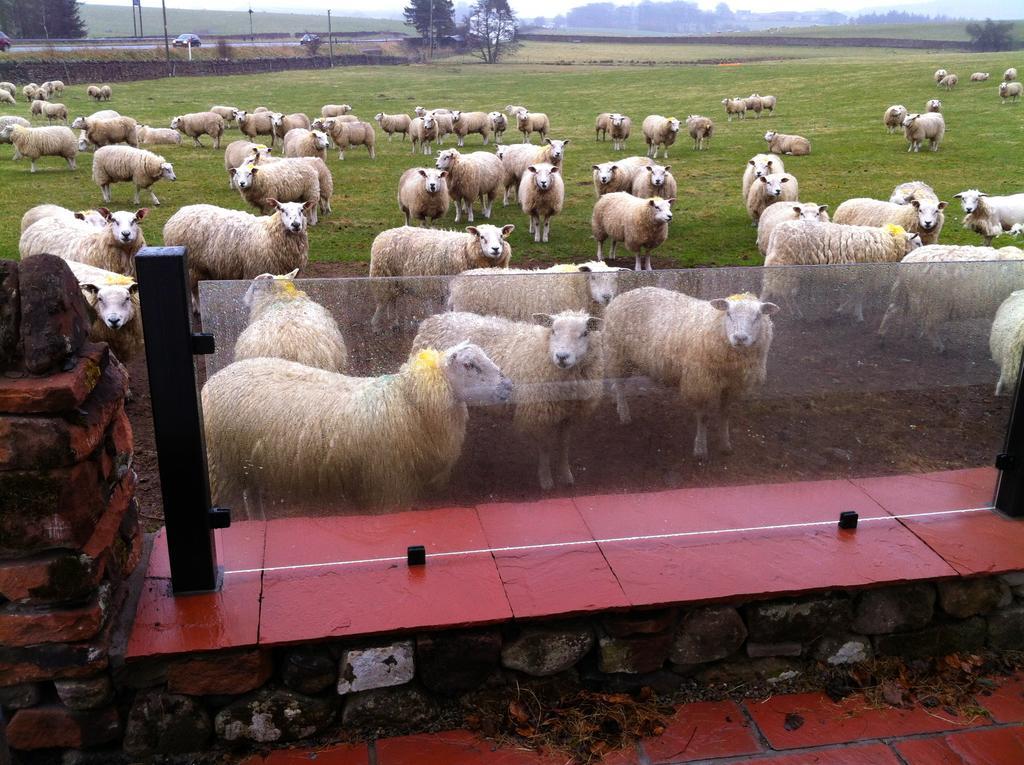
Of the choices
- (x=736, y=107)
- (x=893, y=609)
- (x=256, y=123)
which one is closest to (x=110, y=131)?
(x=256, y=123)

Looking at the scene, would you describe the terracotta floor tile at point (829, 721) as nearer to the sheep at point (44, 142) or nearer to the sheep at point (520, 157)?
the sheep at point (520, 157)

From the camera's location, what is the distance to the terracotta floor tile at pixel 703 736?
2766 mm

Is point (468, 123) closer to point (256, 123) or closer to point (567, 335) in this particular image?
point (256, 123)

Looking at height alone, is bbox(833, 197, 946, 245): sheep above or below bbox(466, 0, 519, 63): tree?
below

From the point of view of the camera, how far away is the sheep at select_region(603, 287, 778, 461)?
355cm

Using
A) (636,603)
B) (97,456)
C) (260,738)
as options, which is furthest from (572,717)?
(97,456)

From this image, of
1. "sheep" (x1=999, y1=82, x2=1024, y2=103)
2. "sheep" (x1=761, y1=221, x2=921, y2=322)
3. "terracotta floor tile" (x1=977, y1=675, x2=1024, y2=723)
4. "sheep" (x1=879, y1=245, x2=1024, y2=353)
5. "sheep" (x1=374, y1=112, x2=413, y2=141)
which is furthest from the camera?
"sheep" (x1=999, y1=82, x2=1024, y2=103)

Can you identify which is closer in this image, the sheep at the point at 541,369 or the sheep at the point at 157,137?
the sheep at the point at 541,369

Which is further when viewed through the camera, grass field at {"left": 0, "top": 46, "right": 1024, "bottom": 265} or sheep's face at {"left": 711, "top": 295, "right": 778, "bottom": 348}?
grass field at {"left": 0, "top": 46, "right": 1024, "bottom": 265}

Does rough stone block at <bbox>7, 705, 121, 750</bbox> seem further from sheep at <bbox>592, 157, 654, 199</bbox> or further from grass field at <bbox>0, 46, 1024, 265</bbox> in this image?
sheep at <bbox>592, 157, 654, 199</bbox>

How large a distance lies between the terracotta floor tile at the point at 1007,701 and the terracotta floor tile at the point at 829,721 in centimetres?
17

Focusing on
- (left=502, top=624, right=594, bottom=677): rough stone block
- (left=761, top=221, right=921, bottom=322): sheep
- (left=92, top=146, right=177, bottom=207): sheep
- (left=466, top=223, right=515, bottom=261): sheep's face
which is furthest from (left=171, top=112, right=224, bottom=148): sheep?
(left=502, top=624, right=594, bottom=677): rough stone block

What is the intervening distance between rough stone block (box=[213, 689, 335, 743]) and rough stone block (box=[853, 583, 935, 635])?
2.00 m

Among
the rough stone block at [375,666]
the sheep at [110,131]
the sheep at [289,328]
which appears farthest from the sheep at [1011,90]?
the rough stone block at [375,666]
